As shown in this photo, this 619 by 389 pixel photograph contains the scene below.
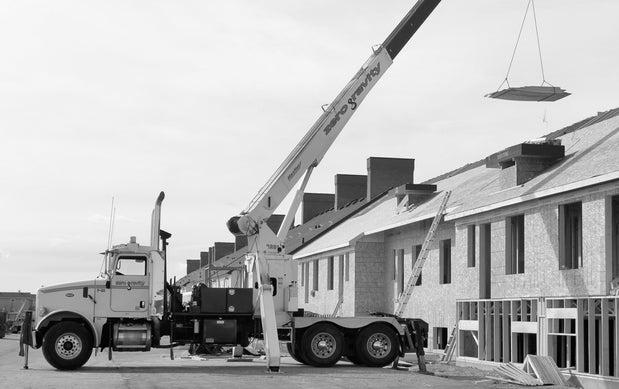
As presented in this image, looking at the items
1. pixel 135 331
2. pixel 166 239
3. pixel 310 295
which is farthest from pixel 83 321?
pixel 310 295

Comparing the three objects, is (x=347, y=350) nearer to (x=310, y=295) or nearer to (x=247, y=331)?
(x=247, y=331)

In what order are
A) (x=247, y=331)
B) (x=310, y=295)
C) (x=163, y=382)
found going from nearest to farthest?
(x=163, y=382), (x=247, y=331), (x=310, y=295)

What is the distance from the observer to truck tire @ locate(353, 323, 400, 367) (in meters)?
29.3

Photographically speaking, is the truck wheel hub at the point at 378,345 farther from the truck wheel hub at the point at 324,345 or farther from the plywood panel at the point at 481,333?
the plywood panel at the point at 481,333

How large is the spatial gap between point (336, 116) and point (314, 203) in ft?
137

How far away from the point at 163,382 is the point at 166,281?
641cm

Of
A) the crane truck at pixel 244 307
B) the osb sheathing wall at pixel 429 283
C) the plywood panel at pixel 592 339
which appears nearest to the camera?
the plywood panel at pixel 592 339

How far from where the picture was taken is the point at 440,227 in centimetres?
3544

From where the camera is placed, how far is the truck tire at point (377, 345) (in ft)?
96.3

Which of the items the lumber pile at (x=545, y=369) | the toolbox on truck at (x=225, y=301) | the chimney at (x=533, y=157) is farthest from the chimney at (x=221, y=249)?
Result: the lumber pile at (x=545, y=369)

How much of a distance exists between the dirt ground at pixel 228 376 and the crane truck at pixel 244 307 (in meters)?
0.68

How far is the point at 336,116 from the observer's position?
31.2 m

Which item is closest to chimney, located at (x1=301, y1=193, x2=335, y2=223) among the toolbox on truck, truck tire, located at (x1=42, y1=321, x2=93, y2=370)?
the toolbox on truck

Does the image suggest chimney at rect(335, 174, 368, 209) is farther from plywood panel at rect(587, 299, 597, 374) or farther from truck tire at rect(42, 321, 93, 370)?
plywood panel at rect(587, 299, 597, 374)
